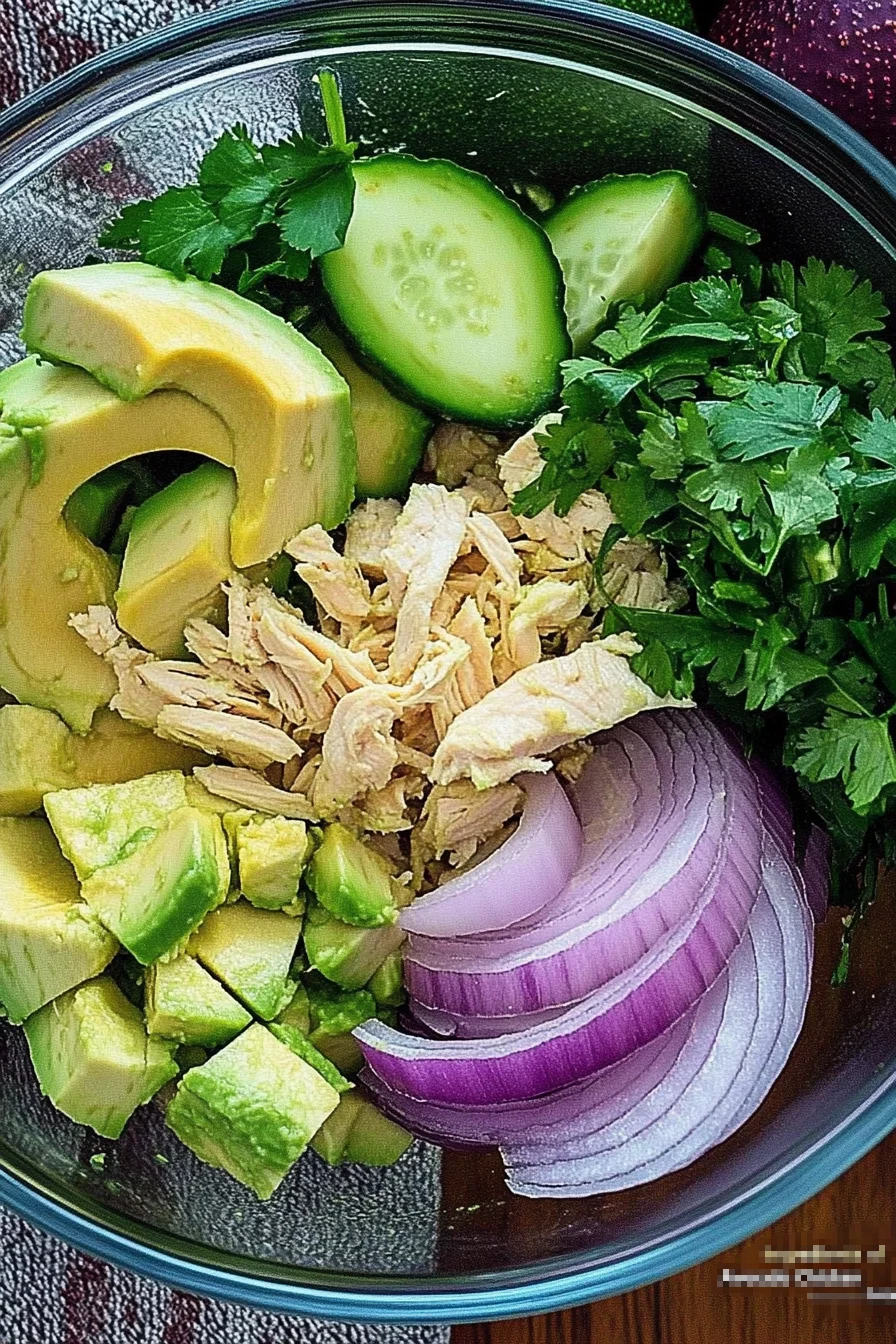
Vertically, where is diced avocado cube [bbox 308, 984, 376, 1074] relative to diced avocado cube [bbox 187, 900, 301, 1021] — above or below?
below

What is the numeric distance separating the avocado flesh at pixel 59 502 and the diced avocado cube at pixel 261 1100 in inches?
11.2

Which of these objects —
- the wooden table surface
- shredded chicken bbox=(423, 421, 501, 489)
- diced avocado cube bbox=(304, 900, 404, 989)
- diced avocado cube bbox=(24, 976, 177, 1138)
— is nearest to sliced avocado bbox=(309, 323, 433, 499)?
shredded chicken bbox=(423, 421, 501, 489)

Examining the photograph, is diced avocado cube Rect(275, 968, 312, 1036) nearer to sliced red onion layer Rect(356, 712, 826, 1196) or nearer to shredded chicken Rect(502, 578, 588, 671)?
sliced red onion layer Rect(356, 712, 826, 1196)

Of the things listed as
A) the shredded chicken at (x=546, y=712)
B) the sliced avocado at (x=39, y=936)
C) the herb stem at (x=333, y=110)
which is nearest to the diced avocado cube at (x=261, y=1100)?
the sliced avocado at (x=39, y=936)

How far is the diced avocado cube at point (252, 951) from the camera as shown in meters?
1.01

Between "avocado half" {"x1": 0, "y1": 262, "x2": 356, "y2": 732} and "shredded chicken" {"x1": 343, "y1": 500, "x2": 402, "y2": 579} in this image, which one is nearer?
"avocado half" {"x1": 0, "y1": 262, "x2": 356, "y2": 732}

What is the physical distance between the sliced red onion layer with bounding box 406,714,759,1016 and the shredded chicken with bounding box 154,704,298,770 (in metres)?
0.18

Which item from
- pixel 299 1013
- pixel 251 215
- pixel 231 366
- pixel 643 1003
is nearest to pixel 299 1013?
pixel 299 1013

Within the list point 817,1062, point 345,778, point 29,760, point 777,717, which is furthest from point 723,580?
point 29,760

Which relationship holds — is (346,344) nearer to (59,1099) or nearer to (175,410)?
(175,410)

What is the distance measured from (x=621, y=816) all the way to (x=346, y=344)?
0.42 m

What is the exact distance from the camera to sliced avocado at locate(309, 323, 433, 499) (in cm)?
106

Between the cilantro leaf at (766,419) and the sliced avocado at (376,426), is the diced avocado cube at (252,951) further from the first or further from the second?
the cilantro leaf at (766,419)

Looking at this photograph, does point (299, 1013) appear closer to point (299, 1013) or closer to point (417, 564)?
point (299, 1013)
